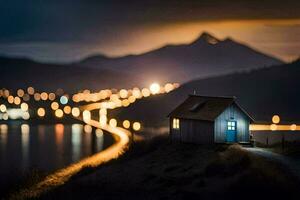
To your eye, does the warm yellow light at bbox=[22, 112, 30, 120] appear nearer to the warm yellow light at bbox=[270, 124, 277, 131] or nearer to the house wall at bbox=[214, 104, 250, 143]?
the warm yellow light at bbox=[270, 124, 277, 131]

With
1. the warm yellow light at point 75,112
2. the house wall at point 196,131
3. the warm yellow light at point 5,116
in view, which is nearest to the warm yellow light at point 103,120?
the warm yellow light at point 75,112

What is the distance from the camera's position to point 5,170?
7619 centimetres

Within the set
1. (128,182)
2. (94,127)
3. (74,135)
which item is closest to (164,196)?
(128,182)

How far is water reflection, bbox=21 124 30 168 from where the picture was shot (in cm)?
8658

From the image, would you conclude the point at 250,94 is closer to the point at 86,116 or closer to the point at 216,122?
the point at 86,116

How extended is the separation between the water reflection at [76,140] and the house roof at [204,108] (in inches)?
1087

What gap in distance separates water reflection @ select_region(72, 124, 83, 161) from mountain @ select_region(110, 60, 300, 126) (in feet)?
31.3

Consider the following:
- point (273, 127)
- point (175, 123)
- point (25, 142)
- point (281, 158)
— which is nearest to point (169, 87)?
point (25, 142)

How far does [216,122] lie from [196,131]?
2.20m

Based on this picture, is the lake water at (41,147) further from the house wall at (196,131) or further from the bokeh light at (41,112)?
the bokeh light at (41,112)

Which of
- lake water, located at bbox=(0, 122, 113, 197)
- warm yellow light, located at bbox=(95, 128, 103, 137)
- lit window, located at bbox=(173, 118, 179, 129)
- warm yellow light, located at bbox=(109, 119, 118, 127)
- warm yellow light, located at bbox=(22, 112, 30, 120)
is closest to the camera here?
lit window, located at bbox=(173, 118, 179, 129)

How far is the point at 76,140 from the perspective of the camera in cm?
11606

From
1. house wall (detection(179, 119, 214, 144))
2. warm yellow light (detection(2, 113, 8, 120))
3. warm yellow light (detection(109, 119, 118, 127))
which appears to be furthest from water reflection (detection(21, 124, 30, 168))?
house wall (detection(179, 119, 214, 144))

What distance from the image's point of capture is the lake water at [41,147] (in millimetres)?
76562
